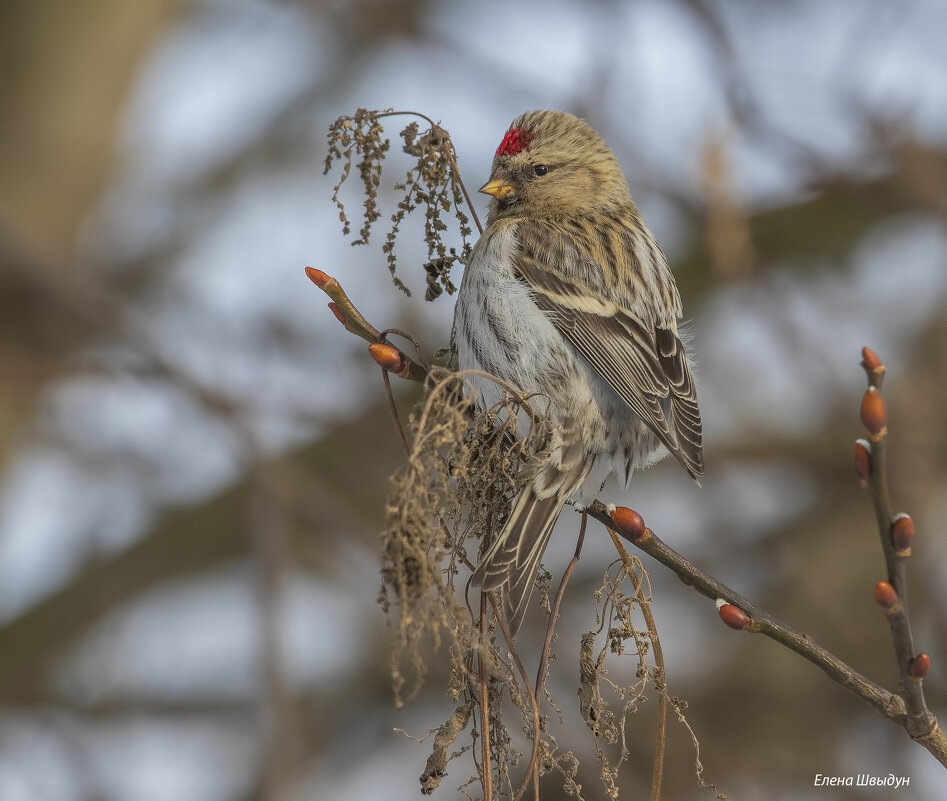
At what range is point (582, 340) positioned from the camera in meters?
2.71

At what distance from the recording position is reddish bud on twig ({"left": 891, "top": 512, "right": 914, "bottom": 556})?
1.48 meters

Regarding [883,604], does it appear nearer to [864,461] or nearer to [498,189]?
[864,461]

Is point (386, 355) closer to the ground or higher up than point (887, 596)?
higher up

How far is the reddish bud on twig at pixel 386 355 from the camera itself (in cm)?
191

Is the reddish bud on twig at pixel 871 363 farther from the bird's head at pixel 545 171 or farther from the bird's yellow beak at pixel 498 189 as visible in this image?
the bird's yellow beak at pixel 498 189

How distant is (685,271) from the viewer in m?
4.98

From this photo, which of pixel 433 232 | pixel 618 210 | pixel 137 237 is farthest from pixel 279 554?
pixel 137 237

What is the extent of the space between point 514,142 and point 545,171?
12cm

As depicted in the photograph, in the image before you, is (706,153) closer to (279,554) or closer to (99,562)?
(279,554)

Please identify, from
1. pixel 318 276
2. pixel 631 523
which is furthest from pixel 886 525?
pixel 318 276

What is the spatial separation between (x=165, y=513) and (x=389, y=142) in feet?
11.0

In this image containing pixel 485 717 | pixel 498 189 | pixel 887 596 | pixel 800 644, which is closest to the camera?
pixel 887 596

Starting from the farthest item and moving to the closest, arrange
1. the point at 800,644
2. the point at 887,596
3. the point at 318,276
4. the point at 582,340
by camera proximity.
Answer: the point at 582,340, the point at 318,276, the point at 800,644, the point at 887,596

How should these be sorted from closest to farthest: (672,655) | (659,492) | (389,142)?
(389,142) < (672,655) < (659,492)
